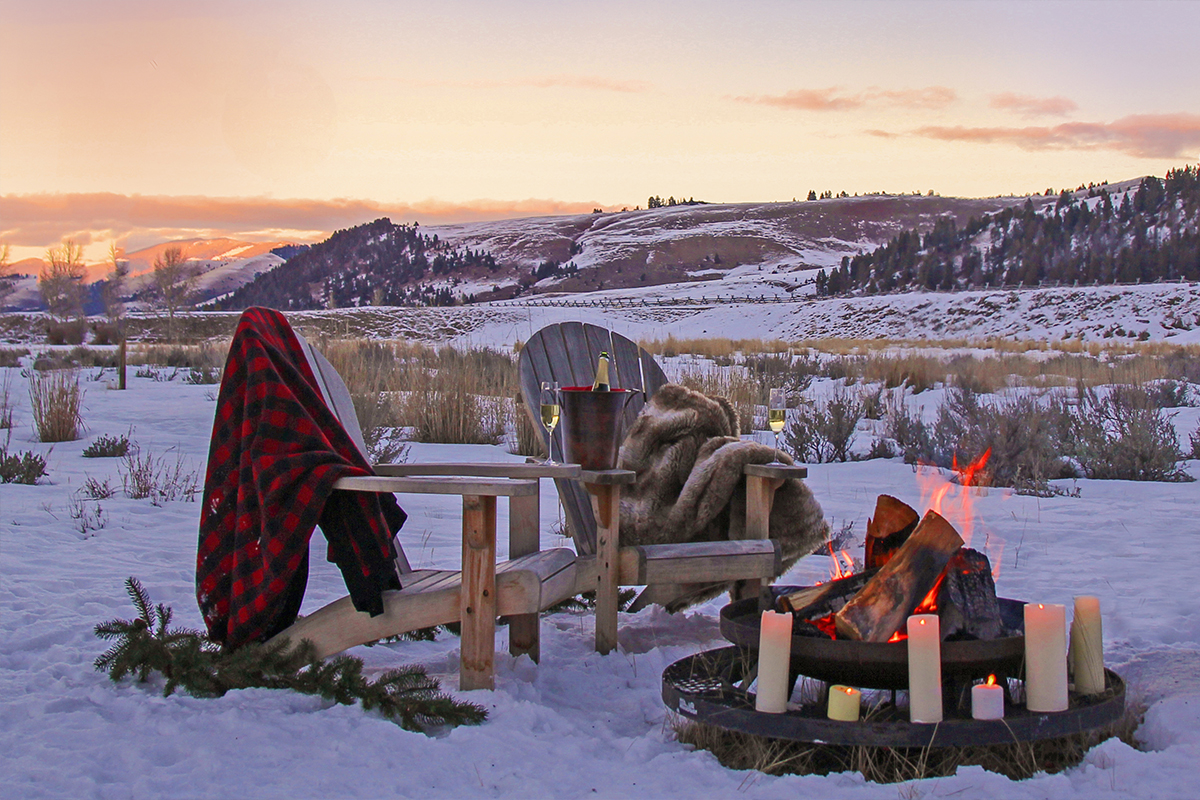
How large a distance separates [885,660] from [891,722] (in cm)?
14

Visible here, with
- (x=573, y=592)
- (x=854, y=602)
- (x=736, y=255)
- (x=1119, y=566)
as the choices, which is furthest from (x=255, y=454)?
(x=736, y=255)

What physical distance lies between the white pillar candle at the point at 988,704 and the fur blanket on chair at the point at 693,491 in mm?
1474

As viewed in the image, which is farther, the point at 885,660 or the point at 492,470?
the point at 492,470

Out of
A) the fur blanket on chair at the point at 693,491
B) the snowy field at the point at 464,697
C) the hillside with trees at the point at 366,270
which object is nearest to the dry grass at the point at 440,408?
the snowy field at the point at 464,697

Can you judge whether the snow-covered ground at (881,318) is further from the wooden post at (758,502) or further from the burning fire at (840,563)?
the wooden post at (758,502)

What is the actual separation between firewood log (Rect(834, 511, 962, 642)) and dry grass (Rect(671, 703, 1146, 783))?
271 millimetres

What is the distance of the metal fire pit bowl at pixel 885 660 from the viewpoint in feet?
7.42

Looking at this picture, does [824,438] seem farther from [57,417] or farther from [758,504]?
[57,417]

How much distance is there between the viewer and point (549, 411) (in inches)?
129

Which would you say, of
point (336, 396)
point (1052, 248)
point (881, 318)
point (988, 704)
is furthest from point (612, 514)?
point (1052, 248)

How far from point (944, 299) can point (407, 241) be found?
313 ft

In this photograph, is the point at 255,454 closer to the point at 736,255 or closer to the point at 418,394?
the point at 418,394

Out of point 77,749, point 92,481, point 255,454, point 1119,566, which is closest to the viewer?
point 77,749

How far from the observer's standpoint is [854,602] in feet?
7.79
